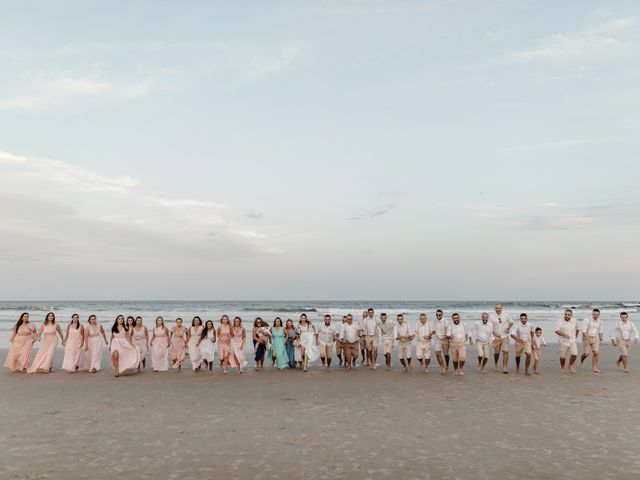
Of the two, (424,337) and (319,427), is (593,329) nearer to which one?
(424,337)

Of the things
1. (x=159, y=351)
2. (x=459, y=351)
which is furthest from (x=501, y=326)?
(x=159, y=351)

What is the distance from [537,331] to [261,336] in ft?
29.3

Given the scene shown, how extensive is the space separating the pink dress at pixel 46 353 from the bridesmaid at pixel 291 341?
24.5ft

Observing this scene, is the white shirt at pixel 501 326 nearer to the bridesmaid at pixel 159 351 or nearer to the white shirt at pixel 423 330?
the white shirt at pixel 423 330

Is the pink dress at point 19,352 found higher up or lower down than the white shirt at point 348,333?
lower down

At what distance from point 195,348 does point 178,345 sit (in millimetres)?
898

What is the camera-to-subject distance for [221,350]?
1686cm

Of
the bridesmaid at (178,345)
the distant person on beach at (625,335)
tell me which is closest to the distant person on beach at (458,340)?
the distant person on beach at (625,335)

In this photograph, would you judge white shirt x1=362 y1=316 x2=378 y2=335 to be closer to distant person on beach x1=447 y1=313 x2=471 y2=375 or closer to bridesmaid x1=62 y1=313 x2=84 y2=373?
distant person on beach x1=447 y1=313 x2=471 y2=375

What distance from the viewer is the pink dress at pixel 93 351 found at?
16.8 metres

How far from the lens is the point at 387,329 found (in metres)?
17.7

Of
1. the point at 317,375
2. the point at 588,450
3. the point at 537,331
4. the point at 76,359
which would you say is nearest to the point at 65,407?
the point at 76,359

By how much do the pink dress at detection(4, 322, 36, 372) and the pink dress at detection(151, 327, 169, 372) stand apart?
12.7ft

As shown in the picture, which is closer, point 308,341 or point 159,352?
point 159,352
